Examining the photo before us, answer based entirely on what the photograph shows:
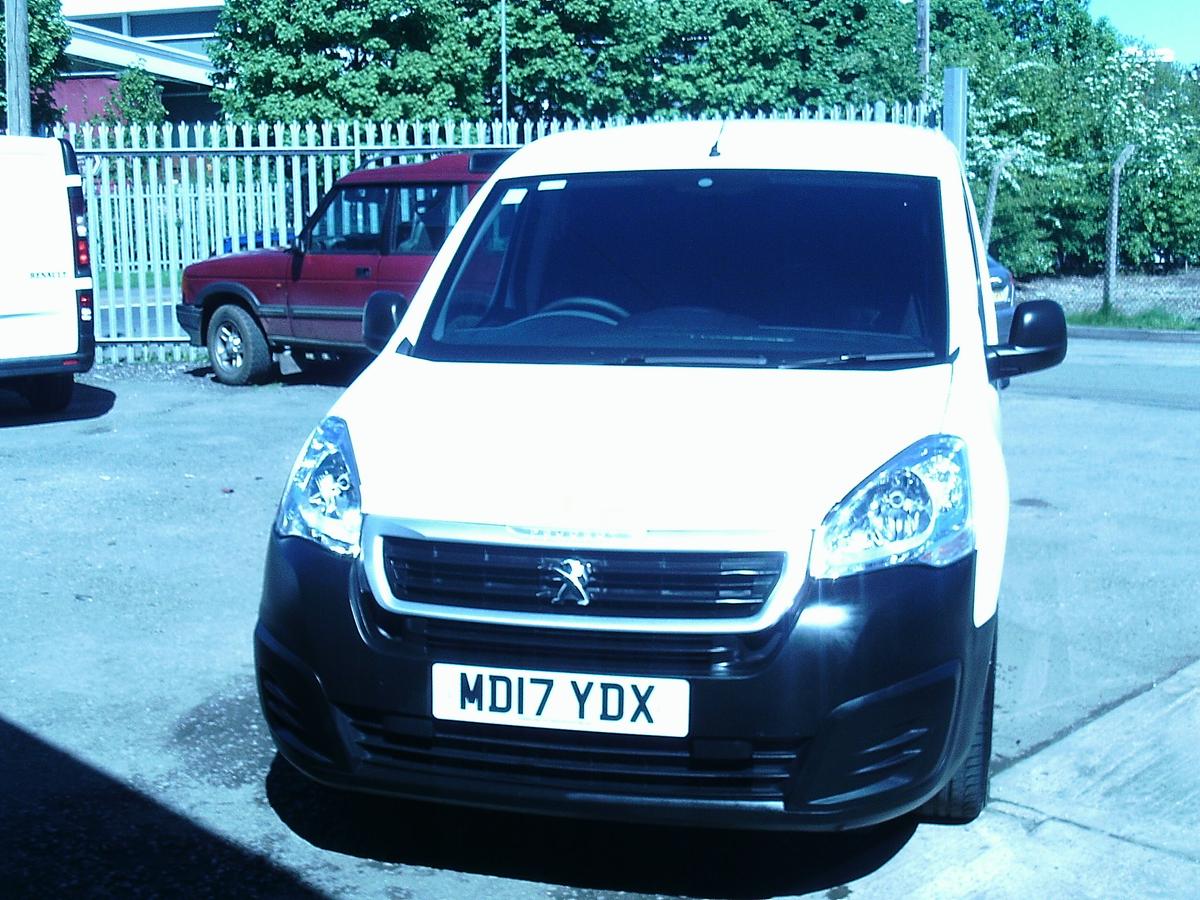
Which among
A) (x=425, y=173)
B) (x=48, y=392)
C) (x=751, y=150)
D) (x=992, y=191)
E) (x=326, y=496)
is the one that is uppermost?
(x=751, y=150)

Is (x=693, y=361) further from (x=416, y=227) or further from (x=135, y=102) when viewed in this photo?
(x=135, y=102)

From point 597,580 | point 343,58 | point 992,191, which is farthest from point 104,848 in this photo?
point 343,58

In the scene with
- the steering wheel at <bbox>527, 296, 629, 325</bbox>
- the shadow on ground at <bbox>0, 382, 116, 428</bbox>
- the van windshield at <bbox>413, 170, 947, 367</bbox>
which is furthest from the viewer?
the shadow on ground at <bbox>0, 382, 116, 428</bbox>

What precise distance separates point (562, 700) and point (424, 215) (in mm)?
10011

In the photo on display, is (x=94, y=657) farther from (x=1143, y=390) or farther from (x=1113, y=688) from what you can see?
(x=1143, y=390)

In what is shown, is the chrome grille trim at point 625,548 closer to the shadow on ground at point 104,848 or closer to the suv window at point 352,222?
the shadow on ground at point 104,848

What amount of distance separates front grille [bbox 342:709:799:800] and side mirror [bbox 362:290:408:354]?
179 centimetres

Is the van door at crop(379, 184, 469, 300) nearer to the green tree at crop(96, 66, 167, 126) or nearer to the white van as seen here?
the white van

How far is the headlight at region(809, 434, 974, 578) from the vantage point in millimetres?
3426

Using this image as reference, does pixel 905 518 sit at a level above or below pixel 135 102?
below

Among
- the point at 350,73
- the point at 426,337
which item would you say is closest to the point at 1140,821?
the point at 426,337

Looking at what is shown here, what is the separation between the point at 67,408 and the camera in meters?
12.9

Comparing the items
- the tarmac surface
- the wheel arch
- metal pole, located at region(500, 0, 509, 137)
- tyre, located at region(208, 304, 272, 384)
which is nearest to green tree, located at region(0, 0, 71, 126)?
metal pole, located at region(500, 0, 509, 137)

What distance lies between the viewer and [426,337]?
15.3ft
